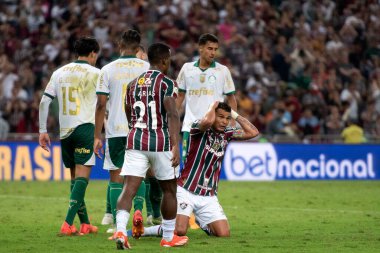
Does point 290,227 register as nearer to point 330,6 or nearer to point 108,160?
point 108,160

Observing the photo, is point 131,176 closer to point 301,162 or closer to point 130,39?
point 130,39

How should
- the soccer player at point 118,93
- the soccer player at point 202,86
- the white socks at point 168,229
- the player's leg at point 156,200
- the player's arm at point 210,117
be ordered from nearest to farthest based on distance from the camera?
the white socks at point 168,229 → the player's arm at point 210,117 → the soccer player at point 118,93 → the player's leg at point 156,200 → the soccer player at point 202,86

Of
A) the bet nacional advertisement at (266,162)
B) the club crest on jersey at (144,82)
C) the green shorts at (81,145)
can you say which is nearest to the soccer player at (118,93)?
the green shorts at (81,145)

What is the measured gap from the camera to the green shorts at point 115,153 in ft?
39.6

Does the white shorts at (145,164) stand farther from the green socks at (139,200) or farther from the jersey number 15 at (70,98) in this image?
the jersey number 15 at (70,98)

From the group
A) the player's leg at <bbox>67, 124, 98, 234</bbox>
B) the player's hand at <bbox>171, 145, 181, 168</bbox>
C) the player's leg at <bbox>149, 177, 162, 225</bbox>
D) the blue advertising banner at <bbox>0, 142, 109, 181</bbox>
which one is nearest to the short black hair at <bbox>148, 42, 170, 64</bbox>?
the player's hand at <bbox>171, 145, 181, 168</bbox>

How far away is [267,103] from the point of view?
26.5 m

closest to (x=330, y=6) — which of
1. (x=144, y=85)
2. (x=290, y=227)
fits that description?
(x=290, y=227)

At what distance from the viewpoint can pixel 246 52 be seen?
90.6ft

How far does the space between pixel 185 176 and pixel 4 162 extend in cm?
1162

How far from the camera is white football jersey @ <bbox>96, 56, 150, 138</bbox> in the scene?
12.0m

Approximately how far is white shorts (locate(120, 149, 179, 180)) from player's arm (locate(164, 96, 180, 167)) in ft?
0.56

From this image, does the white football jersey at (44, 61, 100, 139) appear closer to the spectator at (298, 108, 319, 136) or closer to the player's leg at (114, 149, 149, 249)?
the player's leg at (114, 149, 149, 249)

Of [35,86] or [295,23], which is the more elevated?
[295,23]
